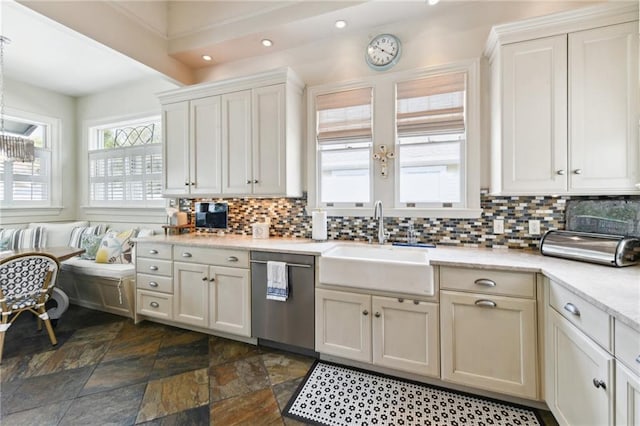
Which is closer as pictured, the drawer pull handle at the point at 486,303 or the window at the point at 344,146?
the drawer pull handle at the point at 486,303

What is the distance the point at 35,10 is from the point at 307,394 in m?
3.31

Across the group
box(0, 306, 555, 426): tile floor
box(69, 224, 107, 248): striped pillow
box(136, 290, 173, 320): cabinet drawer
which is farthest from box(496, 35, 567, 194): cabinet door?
box(69, 224, 107, 248): striped pillow

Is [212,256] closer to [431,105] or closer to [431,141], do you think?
[431,141]

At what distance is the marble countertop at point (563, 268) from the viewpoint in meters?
1.02

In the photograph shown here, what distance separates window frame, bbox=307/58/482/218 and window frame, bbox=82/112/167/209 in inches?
87.7

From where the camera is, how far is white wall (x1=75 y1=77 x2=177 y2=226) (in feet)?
11.9

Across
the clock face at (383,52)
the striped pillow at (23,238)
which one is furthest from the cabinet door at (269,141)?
the striped pillow at (23,238)

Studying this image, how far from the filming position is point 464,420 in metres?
1.55

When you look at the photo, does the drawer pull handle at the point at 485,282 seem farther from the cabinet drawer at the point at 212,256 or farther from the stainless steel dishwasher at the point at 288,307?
the cabinet drawer at the point at 212,256

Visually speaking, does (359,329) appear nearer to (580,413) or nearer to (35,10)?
(580,413)

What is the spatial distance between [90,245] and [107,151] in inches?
57.5

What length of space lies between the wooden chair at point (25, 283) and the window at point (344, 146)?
8.24 ft

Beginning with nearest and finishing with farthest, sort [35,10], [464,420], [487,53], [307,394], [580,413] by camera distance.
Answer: [580,413] → [464,420] → [307,394] → [35,10] → [487,53]

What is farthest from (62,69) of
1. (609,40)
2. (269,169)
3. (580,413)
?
(580,413)
